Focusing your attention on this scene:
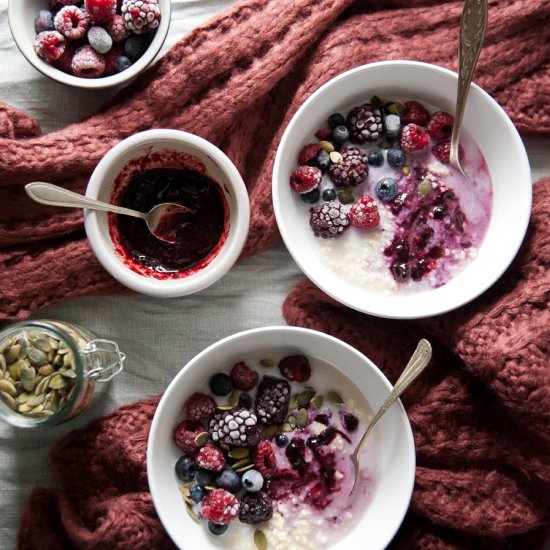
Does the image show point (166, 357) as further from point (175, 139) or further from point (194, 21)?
point (194, 21)

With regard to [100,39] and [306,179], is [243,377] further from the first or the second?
[100,39]

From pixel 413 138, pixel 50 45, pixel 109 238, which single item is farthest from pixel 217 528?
pixel 50 45

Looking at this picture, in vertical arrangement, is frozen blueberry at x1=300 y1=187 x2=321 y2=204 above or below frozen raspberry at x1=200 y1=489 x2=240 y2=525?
above

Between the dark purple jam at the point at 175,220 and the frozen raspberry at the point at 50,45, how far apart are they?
9.6 inches

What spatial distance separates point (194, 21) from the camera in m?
1.36

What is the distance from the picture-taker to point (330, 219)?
128 centimetres

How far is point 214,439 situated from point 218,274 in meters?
0.29

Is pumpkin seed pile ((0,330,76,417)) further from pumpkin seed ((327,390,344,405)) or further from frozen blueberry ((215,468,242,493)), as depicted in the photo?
pumpkin seed ((327,390,344,405))

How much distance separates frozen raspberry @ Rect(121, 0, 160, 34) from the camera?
1.22m

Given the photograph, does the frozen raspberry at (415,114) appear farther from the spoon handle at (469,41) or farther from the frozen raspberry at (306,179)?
the frozen raspberry at (306,179)

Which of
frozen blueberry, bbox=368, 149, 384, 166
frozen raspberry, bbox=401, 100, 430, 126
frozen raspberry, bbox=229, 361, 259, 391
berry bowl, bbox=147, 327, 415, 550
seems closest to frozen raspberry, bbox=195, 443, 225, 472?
berry bowl, bbox=147, 327, 415, 550

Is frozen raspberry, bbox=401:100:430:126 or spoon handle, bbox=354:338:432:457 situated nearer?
spoon handle, bbox=354:338:432:457

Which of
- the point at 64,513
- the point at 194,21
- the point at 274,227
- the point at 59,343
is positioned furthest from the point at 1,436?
the point at 194,21

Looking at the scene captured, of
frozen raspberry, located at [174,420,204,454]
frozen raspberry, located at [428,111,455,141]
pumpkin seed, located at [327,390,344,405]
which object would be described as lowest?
pumpkin seed, located at [327,390,344,405]
